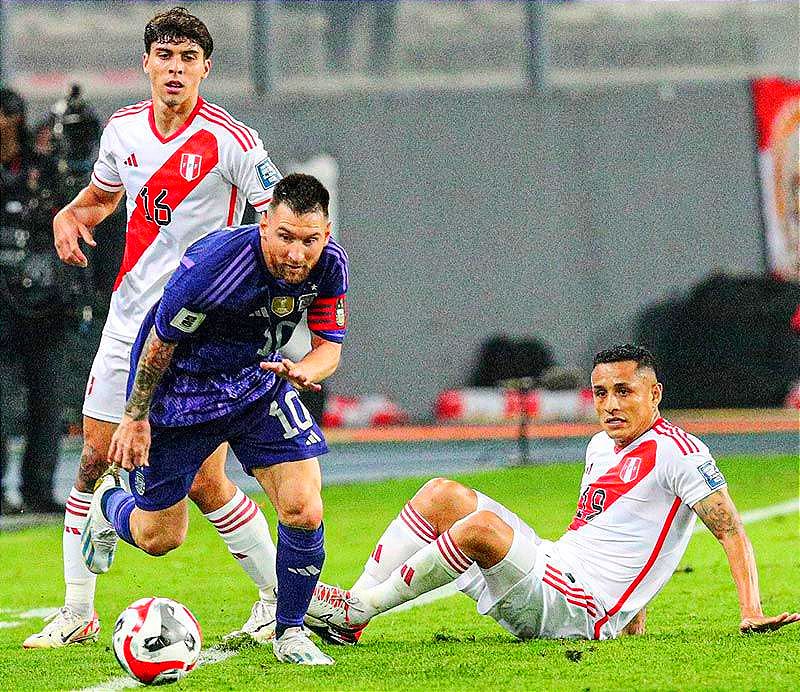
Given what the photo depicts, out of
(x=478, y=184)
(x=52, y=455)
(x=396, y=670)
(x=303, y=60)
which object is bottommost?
(x=396, y=670)

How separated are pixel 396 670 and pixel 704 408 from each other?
12.6 m

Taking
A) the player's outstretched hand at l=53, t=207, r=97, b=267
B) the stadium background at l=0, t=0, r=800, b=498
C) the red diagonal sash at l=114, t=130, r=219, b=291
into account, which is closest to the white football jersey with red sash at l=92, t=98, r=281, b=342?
the red diagonal sash at l=114, t=130, r=219, b=291

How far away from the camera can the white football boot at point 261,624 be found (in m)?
5.35

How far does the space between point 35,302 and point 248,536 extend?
15.5ft

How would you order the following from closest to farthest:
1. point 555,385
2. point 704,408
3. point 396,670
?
1. point 396,670
2. point 555,385
3. point 704,408

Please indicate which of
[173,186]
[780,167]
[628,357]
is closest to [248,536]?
[173,186]

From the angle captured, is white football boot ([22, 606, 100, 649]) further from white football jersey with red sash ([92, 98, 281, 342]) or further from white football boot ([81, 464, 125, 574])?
white football jersey with red sash ([92, 98, 281, 342])

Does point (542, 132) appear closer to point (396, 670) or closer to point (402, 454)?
point (402, 454)

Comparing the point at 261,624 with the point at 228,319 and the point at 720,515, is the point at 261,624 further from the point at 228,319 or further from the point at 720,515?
the point at 720,515

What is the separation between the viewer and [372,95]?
17375 millimetres

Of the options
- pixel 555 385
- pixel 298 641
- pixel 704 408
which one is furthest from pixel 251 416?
pixel 704 408

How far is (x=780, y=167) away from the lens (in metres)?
18.0

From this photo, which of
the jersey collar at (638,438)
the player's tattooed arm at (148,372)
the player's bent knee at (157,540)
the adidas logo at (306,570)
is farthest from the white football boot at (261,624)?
the jersey collar at (638,438)

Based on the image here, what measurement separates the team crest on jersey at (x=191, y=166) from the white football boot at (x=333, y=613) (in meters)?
1.58
